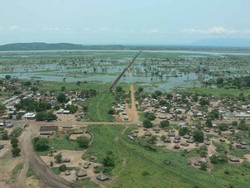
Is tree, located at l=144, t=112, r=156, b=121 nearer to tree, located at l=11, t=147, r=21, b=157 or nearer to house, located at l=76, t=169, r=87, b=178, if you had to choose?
house, located at l=76, t=169, r=87, b=178

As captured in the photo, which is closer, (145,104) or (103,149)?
(103,149)

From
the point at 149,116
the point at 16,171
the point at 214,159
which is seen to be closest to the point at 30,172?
the point at 16,171

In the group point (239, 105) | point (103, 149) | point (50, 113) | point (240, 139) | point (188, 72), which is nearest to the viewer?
point (103, 149)

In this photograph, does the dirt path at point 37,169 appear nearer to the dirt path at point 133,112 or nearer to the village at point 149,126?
the village at point 149,126

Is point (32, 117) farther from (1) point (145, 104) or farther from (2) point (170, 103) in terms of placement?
(2) point (170, 103)

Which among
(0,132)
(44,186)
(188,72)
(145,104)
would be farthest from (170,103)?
(188,72)

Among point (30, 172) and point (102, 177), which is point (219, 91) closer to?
point (102, 177)

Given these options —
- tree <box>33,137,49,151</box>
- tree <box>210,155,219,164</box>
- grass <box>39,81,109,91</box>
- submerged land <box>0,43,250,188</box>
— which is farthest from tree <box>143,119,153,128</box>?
grass <box>39,81,109,91</box>
